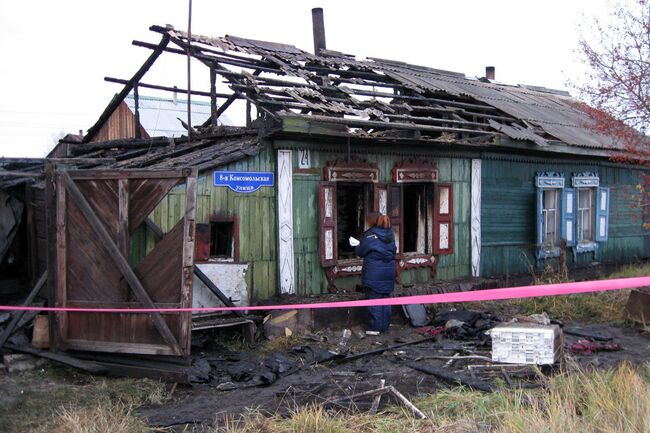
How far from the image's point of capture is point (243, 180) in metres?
8.90

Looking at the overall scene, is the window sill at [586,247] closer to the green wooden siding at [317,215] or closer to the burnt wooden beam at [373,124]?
the green wooden siding at [317,215]

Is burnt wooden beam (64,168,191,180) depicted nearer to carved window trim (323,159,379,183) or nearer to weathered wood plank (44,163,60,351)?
weathered wood plank (44,163,60,351)

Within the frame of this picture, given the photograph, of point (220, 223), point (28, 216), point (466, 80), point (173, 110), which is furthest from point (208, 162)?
point (173, 110)

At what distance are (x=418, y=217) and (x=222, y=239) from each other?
156 inches

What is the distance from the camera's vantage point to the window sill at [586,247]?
550 inches

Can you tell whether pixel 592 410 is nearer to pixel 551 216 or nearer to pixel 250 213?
pixel 250 213

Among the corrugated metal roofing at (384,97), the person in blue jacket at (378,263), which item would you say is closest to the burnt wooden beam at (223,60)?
the corrugated metal roofing at (384,97)

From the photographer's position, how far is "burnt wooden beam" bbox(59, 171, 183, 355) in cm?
662

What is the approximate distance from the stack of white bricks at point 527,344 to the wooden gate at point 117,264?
3.40 metres

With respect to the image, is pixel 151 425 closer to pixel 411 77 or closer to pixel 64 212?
pixel 64 212

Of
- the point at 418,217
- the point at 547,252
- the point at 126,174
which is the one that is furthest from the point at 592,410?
the point at 547,252

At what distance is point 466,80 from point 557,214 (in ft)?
14.6

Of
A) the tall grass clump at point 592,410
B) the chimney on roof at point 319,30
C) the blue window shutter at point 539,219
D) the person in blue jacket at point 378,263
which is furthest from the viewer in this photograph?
the chimney on roof at point 319,30

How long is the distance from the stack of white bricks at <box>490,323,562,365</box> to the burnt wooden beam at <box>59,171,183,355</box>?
3474 mm
